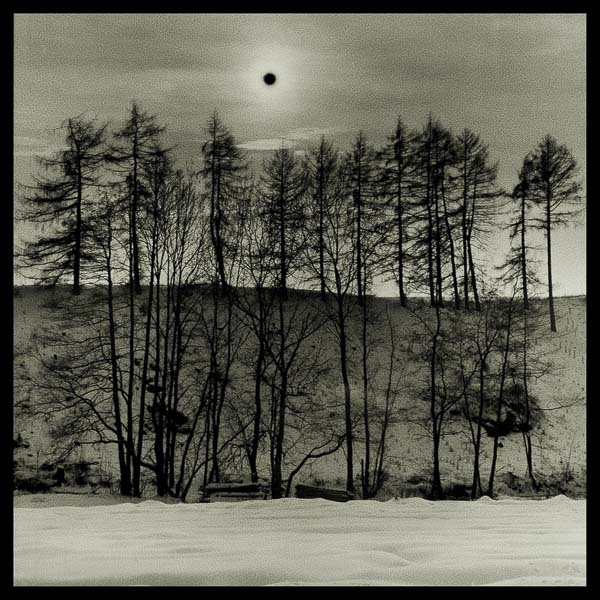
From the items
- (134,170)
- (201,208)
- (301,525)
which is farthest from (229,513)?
(134,170)

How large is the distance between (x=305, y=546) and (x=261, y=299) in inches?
874

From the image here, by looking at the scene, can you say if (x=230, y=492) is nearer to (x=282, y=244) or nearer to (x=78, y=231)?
(x=282, y=244)

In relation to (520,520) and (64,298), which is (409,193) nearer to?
(64,298)

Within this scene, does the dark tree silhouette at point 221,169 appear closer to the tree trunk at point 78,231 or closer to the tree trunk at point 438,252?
the tree trunk at point 78,231

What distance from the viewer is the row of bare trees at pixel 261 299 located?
80.1 ft

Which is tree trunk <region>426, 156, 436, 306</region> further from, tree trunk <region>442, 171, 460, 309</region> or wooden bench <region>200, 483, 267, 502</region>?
wooden bench <region>200, 483, 267, 502</region>

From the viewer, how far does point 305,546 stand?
5719 millimetres

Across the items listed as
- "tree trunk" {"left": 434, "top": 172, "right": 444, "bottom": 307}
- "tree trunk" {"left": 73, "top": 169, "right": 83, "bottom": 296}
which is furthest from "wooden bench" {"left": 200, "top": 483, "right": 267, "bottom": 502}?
"tree trunk" {"left": 434, "top": 172, "right": 444, "bottom": 307}

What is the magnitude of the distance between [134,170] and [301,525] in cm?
2339

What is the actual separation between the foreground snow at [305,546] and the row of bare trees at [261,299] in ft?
47.9

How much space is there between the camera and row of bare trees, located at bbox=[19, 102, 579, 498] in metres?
24.4
